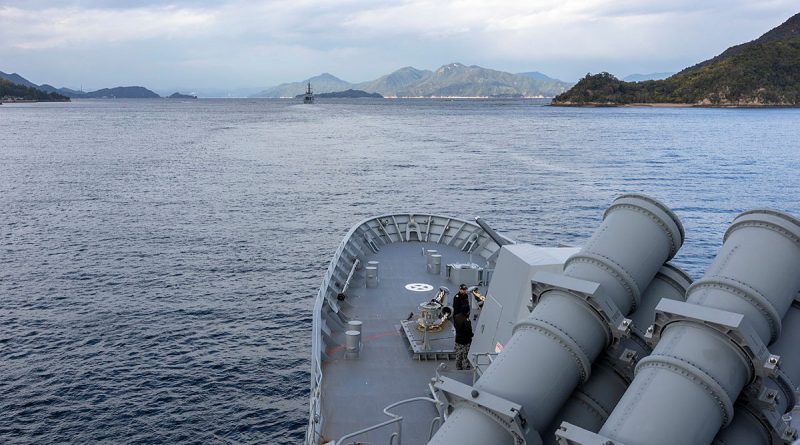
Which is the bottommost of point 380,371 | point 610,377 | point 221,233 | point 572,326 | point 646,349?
point 221,233

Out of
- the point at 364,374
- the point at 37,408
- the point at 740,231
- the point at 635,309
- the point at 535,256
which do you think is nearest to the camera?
the point at 740,231

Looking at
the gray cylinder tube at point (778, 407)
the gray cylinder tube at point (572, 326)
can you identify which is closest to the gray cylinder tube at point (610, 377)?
the gray cylinder tube at point (572, 326)

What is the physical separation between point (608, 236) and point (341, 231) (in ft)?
147

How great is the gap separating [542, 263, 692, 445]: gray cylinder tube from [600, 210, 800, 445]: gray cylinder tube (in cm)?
116

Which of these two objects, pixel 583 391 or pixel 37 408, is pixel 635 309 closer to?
pixel 583 391

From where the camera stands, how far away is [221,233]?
5219 centimetres

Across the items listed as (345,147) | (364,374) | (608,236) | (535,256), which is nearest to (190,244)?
(364,374)

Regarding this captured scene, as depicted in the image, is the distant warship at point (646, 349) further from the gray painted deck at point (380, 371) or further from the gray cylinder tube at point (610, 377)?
the gray painted deck at point (380, 371)

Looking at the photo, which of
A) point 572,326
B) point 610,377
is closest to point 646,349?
point 610,377

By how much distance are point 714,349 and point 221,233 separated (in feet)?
158

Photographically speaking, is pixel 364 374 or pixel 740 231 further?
pixel 364 374

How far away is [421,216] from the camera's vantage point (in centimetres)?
3303

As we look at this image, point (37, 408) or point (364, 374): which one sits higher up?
point (364, 374)

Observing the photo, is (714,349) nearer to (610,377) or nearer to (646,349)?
(646,349)
